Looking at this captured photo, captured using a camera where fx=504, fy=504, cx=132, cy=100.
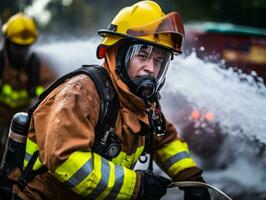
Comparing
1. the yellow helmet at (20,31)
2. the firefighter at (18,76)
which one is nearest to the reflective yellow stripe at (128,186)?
the firefighter at (18,76)

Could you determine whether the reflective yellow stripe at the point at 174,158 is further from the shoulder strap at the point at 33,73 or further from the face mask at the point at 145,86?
the shoulder strap at the point at 33,73

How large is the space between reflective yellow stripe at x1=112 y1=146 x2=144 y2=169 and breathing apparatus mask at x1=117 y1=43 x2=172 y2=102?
0.31 m

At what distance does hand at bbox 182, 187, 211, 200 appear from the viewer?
3.11 metres

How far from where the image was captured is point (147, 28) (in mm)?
2783

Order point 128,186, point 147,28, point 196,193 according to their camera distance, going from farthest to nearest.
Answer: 1. point 196,193
2. point 147,28
3. point 128,186

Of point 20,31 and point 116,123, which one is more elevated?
point 116,123

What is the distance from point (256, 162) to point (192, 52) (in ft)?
3.58

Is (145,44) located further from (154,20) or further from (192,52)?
(192,52)

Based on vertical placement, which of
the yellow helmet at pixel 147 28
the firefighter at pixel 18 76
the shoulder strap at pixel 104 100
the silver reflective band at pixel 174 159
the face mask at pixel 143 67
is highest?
the yellow helmet at pixel 147 28

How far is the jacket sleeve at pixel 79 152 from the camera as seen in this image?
2389 millimetres

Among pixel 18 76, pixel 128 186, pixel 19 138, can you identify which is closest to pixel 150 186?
pixel 128 186

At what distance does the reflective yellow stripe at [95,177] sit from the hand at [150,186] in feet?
0.23

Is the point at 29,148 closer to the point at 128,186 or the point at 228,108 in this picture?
the point at 128,186

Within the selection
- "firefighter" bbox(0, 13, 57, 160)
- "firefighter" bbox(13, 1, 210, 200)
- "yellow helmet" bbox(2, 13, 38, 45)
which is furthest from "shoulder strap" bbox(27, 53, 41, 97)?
"firefighter" bbox(13, 1, 210, 200)
